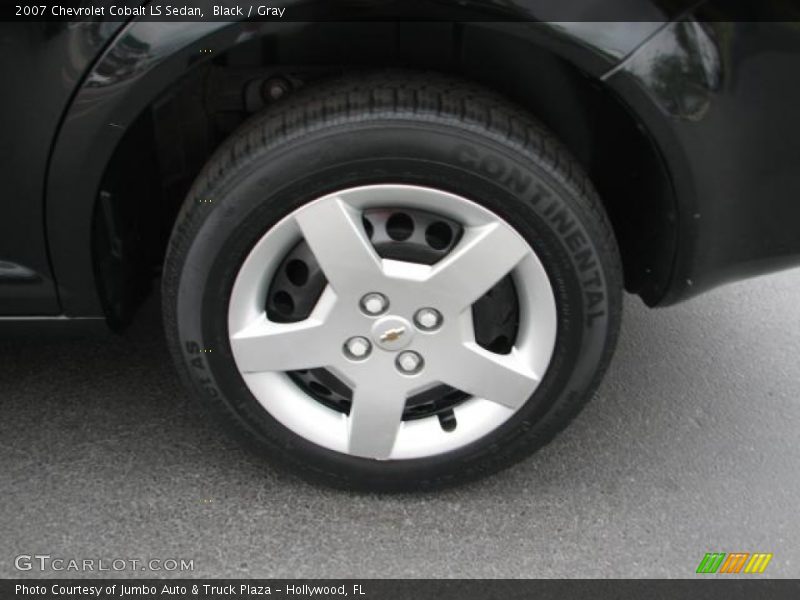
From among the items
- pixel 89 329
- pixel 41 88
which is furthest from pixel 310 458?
pixel 41 88

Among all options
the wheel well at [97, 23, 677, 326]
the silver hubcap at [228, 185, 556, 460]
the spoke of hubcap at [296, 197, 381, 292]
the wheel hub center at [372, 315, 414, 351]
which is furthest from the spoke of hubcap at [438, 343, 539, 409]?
the wheel well at [97, 23, 677, 326]

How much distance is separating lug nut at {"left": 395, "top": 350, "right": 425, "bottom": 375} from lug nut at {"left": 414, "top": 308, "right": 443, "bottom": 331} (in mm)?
74

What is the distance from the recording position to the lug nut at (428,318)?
5.64 feet

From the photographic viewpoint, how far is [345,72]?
5.79 ft

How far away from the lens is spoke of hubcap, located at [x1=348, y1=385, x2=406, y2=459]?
5.90 ft

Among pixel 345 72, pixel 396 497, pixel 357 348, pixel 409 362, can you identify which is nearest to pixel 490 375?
pixel 409 362

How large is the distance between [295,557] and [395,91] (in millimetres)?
1020

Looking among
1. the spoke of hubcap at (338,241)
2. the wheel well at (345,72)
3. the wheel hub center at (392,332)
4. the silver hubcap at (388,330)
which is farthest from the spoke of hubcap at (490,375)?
the wheel well at (345,72)

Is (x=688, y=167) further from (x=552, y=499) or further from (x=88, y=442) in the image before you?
(x=88, y=442)

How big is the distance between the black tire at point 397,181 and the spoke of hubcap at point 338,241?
0.04 meters

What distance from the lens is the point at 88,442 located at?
205 cm
